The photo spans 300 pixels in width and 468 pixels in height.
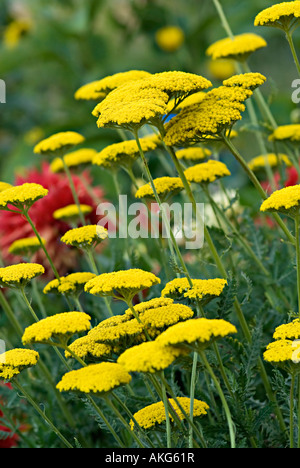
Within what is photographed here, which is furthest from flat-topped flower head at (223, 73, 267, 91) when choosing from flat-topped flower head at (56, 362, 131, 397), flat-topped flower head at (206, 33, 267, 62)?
flat-topped flower head at (56, 362, 131, 397)

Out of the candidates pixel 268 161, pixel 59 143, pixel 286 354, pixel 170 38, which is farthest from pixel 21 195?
pixel 170 38

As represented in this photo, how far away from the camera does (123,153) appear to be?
76 cm

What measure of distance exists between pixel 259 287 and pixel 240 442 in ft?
1.15

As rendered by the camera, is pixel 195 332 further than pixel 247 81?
No

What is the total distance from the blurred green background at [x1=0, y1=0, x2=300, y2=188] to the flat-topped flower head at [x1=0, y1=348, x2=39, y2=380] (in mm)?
1668

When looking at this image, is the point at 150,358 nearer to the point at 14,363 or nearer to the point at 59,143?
the point at 14,363

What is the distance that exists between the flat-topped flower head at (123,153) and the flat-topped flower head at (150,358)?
1.01ft

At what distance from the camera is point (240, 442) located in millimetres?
581

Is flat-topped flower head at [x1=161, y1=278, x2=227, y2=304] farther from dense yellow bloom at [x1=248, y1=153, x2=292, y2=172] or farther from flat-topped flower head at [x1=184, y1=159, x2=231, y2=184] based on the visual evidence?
dense yellow bloom at [x1=248, y1=153, x2=292, y2=172]

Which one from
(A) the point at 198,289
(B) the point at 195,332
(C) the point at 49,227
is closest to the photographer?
(B) the point at 195,332

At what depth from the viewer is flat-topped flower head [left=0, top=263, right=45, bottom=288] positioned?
600 millimetres

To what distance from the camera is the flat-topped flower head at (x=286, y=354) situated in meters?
0.51

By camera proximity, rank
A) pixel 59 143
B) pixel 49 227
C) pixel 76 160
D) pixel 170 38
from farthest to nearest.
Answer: pixel 170 38, pixel 49 227, pixel 76 160, pixel 59 143

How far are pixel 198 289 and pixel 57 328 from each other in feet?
0.40
